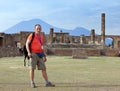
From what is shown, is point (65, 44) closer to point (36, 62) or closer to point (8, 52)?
point (8, 52)

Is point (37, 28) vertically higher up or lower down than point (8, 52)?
higher up

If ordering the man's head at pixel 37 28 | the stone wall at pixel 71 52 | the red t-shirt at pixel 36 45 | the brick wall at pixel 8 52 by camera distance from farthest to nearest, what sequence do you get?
the stone wall at pixel 71 52, the brick wall at pixel 8 52, the red t-shirt at pixel 36 45, the man's head at pixel 37 28

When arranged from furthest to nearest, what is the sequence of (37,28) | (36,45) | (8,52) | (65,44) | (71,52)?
(65,44)
(71,52)
(8,52)
(36,45)
(37,28)

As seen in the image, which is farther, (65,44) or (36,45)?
(65,44)

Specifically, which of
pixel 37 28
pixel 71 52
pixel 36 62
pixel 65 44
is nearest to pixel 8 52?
pixel 71 52

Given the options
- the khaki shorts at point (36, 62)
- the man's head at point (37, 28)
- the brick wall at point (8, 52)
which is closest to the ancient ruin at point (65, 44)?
the brick wall at point (8, 52)

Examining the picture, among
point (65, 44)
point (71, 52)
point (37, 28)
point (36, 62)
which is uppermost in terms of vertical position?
point (37, 28)

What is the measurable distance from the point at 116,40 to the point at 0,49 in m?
49.1

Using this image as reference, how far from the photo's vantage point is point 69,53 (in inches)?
2269

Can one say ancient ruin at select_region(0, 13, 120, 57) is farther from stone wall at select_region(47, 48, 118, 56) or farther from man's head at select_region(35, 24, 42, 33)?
man's head at select_region(35, 24, 42, 33)

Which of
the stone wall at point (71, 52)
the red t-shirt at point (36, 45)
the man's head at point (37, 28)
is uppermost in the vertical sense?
the man's head at point (37, 28)

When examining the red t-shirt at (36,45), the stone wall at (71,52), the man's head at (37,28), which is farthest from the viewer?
the stone wall at (71,52)

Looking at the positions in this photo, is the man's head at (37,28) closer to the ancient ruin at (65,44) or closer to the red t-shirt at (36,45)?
the red t-shirt at (36,45)

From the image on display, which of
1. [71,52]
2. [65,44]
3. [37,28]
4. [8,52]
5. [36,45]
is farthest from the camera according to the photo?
[65,44]
